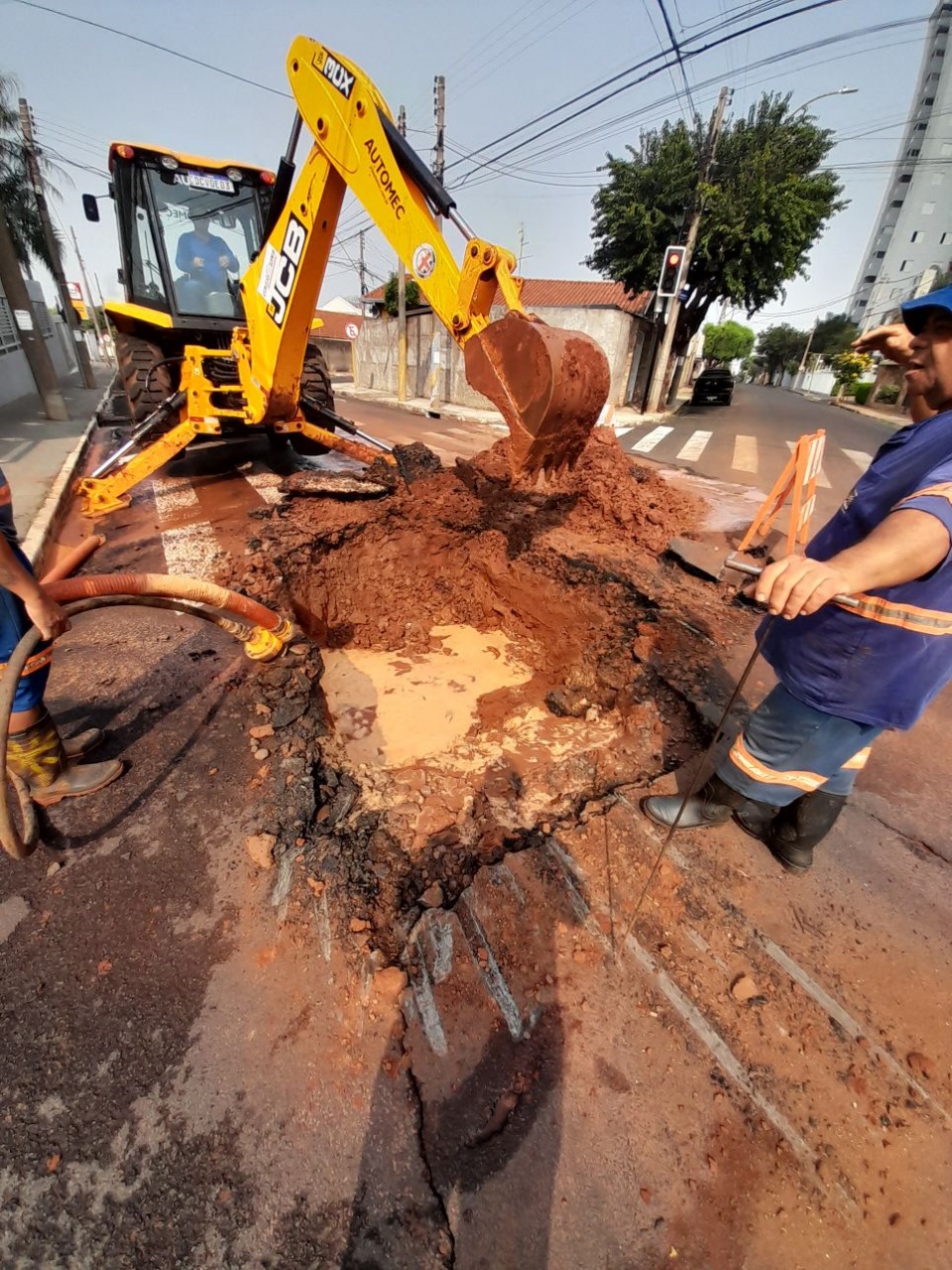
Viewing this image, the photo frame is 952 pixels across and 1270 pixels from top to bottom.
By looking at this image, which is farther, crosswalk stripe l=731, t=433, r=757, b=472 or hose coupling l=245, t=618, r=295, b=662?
crosswalk stripe l=731, t=433, r=757, b=472

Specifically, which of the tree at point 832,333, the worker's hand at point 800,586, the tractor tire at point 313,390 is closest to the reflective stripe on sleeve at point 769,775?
the worker's hand at point 800,586

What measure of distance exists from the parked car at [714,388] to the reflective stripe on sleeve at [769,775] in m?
23.9

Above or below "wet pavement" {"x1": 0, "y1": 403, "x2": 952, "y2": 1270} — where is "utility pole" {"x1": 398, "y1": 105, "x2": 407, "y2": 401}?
above

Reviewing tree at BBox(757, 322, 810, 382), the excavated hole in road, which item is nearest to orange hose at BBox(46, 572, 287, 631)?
the excavated hole in road

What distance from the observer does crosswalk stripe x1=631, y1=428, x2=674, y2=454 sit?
11.8 meters

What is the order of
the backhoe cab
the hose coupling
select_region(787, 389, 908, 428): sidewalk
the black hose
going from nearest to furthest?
the black hose < the hose coupling < the backhoe cab < select_region(787, 389, 908, 428): sidewalk

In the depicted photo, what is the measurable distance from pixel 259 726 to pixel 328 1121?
1.77 metres

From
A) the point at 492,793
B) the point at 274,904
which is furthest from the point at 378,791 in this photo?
the point at 274,904

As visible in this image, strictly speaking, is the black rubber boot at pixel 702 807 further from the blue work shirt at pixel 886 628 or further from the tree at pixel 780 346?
the tree at pixel 780 346

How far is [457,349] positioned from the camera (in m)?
16.3

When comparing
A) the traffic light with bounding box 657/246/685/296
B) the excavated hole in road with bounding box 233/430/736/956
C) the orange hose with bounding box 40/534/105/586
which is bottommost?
the excavated hole in road with bounding box 233/430/736/956

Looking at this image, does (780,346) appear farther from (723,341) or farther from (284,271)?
(284,271)

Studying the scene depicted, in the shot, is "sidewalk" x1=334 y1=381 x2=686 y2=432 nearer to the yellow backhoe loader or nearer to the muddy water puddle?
the yellow backhoe loader

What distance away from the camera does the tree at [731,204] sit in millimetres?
15766
